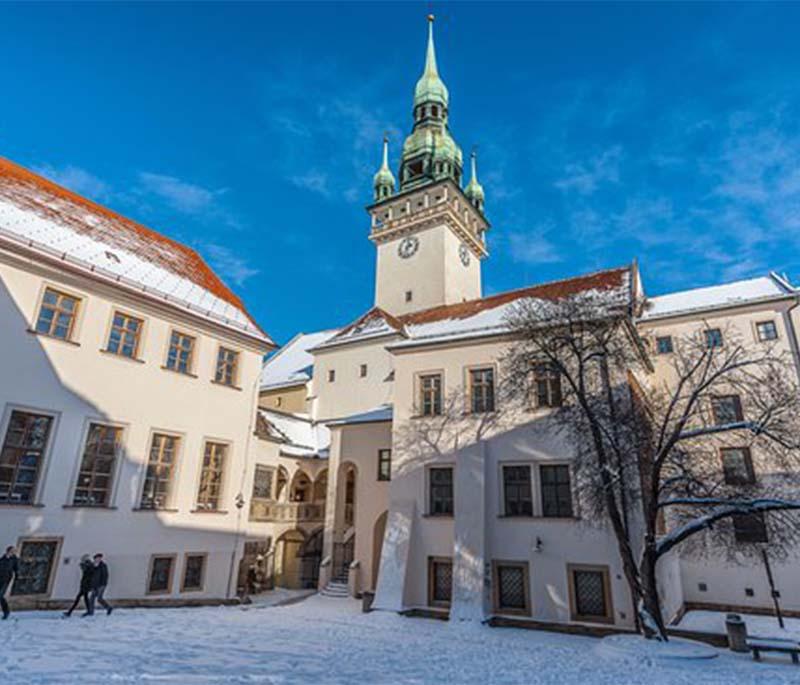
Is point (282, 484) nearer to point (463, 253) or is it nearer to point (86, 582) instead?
point (86, 582)

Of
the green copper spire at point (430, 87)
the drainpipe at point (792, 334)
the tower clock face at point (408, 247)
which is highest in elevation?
the green copper spire at point (430, 87)

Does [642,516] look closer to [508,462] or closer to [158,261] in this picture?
[508,462]

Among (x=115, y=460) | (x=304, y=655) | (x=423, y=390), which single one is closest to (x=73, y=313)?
(x=115, y=460)

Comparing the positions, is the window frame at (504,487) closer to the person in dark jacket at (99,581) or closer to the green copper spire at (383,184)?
the person in dark jacket at (99,581)

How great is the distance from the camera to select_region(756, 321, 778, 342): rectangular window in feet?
80.5

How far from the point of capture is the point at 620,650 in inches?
488

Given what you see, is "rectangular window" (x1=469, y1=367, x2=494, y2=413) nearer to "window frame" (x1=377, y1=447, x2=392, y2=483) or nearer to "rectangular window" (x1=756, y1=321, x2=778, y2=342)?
"window frame" (x1=377, y1=447, x2=392, y2=483)

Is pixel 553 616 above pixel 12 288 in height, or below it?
below

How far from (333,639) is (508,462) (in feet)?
27.6

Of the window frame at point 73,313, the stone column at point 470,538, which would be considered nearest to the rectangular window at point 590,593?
the stone column at point 470,538

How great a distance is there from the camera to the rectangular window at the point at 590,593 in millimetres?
15969

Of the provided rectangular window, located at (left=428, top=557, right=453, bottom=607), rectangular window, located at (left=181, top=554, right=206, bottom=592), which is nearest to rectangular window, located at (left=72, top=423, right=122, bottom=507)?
rectangular window, located at (left=181, top=554, right=206, bottom=592)

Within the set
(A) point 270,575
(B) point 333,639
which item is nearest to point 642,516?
(B) point 333,639

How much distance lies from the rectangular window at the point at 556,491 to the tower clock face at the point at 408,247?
104 ft
